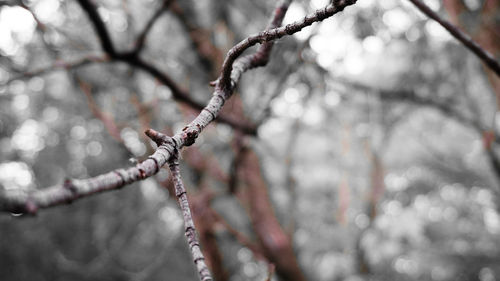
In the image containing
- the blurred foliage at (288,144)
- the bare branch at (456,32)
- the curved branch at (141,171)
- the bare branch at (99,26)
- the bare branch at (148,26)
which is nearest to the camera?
the curved branch at (141,171)

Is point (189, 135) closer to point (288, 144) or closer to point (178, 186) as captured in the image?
point (178, 186)

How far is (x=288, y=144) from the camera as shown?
3283 mm

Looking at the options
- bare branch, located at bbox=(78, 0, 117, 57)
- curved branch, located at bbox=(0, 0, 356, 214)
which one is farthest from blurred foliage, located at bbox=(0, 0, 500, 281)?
curved branch, located at bbox=(0, 0, 356, 214)

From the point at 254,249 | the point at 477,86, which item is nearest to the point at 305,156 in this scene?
the point at 477,86

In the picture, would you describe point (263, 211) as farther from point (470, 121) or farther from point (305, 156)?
point (305, 156)

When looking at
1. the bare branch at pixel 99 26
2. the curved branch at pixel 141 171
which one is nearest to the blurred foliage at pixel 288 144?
the bare branch at pixel 99 26

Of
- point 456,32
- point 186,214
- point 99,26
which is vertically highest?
point 99,26

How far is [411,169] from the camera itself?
Result: 6879 mm

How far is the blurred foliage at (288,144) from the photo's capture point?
2.99 meters

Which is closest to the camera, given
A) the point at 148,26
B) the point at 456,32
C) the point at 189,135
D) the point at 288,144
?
the point at 189,135

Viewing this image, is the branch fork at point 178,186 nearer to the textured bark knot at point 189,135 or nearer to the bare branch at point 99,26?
the textured bark knot at point 189,135

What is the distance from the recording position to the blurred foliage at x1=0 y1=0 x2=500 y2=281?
2992mm

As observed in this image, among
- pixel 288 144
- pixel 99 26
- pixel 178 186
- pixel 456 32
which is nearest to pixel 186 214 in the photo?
pixel 178 186

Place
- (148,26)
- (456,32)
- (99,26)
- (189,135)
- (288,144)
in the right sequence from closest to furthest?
(189,135), (456,32), (99,26), (148,26), (288,144)
